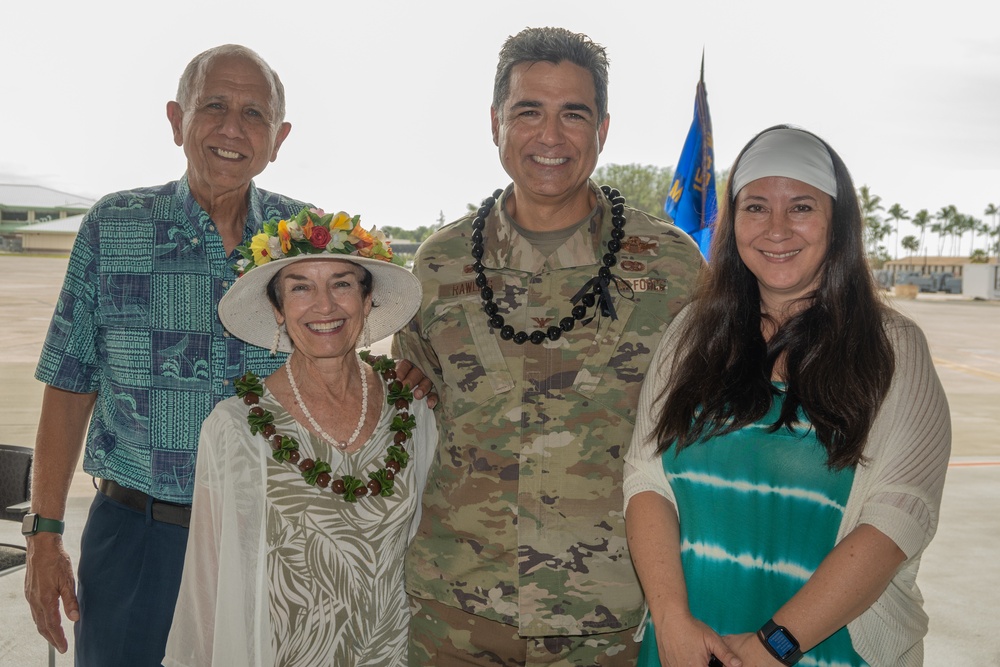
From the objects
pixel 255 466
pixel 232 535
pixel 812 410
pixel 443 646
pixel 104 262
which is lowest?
pixel 443 646

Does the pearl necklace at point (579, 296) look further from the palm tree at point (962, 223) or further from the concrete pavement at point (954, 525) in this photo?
the palm tree at point (962, 223)

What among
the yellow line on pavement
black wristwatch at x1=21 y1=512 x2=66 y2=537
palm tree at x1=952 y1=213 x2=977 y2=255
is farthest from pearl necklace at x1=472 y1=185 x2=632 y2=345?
palm tree at x1=952 y1=213 x2=977 y2=255

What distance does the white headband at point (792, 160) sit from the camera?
1871 mm

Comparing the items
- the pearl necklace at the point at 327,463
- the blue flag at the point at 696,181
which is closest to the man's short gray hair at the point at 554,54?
the pearl necklace at the point at 327,463

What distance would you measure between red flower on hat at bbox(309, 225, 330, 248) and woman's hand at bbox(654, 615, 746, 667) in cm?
128

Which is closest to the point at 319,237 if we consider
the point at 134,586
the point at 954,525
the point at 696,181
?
the point at 134,586

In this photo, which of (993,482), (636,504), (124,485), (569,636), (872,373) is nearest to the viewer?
(872,373)

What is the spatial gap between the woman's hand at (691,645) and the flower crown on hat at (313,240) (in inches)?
48.3

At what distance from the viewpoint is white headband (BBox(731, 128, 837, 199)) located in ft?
6.14

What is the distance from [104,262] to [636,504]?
1707mm

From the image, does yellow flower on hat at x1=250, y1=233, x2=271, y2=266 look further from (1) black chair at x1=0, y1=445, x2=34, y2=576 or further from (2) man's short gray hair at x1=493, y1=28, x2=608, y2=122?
(1) black chair at x1=0, y1=445, x2=34, y2=576

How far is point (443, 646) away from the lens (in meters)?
2.33

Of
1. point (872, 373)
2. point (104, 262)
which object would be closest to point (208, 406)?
point (104, 262)

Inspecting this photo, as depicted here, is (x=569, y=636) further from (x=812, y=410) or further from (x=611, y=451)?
(x=812, y=410)
